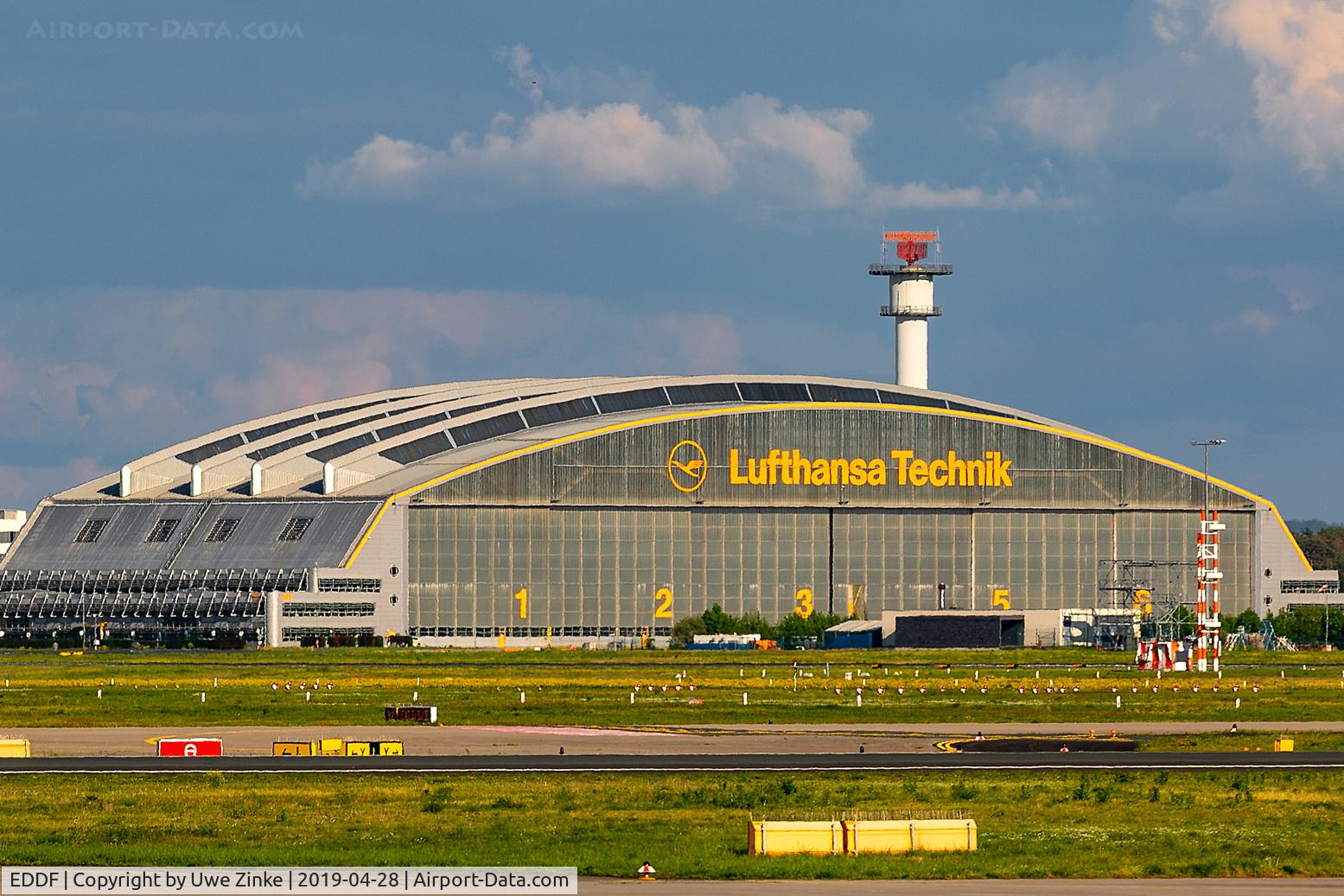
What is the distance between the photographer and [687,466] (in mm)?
160875

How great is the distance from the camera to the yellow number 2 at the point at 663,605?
6294 inches

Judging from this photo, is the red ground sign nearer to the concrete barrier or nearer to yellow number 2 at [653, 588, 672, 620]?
the concrete barrier

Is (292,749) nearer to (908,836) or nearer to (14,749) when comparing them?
(14,749)

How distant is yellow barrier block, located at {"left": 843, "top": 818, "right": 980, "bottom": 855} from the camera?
38.2m

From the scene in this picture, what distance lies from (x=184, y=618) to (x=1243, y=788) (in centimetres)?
12214

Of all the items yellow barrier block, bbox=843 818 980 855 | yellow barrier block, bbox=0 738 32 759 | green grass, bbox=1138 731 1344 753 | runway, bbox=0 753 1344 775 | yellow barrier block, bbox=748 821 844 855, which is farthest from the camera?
green grass, bbox=1138 731 1344 753

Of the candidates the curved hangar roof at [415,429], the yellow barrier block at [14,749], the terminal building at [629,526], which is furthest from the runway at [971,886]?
the curved hangar roof at [415,429]

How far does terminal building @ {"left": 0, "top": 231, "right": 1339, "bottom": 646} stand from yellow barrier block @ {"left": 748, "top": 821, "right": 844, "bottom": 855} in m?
116

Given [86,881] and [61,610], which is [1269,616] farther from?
[86,881]

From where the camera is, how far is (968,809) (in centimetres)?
4544

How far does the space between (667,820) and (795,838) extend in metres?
6.24

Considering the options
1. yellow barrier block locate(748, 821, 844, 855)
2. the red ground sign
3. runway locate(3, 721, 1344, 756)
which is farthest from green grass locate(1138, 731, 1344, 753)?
the red ground sign

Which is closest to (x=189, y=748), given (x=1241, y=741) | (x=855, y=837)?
(x=855, y=837)

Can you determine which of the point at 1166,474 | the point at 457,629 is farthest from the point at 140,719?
the point at 1166,474
